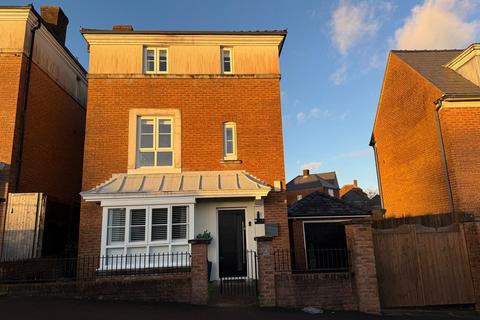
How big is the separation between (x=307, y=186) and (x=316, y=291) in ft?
139

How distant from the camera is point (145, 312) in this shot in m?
7.61

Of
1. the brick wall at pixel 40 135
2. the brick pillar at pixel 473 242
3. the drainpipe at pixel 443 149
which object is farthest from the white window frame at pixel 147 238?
the drainpipe at pixel 443 149

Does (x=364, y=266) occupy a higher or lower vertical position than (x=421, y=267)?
higher

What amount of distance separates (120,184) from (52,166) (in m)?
4.32

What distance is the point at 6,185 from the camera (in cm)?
1105

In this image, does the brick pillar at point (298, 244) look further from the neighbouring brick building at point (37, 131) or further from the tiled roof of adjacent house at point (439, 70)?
the neighbouring brick building at point (37, 131)

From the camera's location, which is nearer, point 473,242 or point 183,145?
point 473,242

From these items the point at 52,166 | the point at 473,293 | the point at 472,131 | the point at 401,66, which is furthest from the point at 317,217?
the point at 52,166

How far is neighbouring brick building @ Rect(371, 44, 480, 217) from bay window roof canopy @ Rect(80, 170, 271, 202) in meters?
6.37

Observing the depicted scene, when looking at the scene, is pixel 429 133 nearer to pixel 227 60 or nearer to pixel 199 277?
pixel 227 60

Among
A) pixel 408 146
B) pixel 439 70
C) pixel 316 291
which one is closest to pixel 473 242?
pixel 316 291

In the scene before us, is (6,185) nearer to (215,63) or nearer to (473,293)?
(215,63)

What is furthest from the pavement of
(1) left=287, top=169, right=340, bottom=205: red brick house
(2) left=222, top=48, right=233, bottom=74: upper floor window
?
(1) left=287, top=169, right=340, bottom=205: red brick house

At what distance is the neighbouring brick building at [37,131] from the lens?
11.0 meters
